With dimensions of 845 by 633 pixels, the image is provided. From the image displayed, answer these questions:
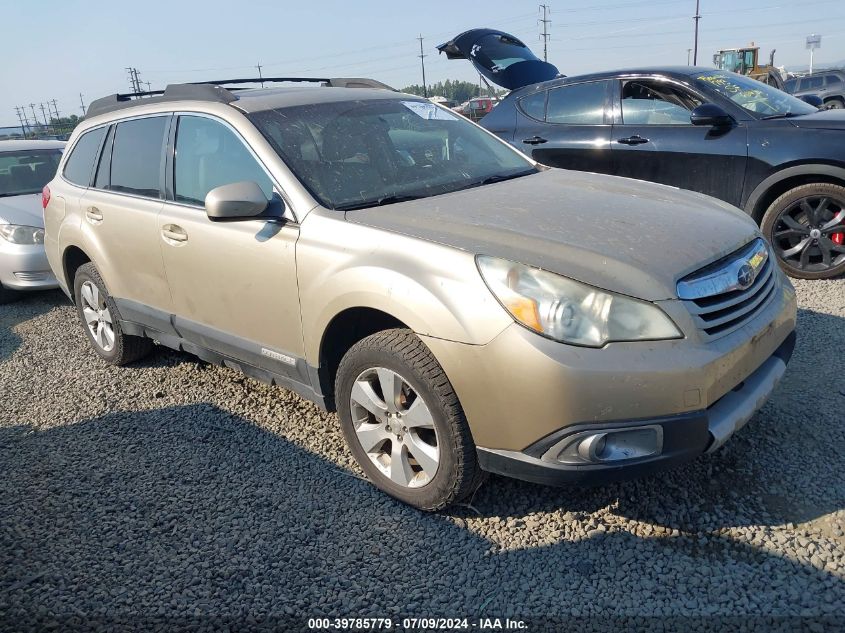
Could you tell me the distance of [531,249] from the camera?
8.16 ft

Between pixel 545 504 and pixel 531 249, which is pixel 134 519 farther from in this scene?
pixel 531 249

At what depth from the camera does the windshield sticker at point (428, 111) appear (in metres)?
3.96

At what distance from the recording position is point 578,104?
6309 mm

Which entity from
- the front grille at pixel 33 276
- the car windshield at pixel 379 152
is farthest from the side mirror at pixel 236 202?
the front grille at pixel 33 276

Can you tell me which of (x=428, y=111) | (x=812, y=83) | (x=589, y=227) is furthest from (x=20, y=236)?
(x=812, y=83)

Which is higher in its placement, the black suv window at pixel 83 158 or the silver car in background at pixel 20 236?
the black suv window at pixel 83 158

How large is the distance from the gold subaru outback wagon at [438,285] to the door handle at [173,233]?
0.05 feet

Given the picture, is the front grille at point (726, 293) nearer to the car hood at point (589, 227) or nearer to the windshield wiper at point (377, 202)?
the car hood at point (589, 227)

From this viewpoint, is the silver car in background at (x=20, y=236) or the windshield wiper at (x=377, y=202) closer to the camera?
the windshield wiper at (x=377, y=202)

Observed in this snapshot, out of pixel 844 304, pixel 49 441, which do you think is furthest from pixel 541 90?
pixel 49 441

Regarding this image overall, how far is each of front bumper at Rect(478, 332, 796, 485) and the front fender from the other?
443 mm

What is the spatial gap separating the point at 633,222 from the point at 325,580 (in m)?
1.88

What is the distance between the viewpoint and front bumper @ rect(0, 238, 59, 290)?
21.4 feet

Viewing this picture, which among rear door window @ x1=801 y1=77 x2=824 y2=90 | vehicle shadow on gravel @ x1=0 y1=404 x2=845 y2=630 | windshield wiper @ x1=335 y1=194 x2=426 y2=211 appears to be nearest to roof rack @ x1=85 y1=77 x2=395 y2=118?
windshield wiper @ x1=335 y1=194 x2=426 y2=211
